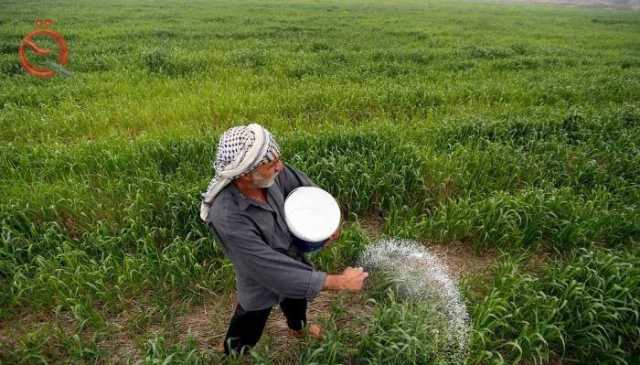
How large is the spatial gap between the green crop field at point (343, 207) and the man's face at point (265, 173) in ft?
4.21

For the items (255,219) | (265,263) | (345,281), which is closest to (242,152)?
(255,219)

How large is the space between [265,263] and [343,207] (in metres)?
2.48

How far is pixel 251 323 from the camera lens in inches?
101

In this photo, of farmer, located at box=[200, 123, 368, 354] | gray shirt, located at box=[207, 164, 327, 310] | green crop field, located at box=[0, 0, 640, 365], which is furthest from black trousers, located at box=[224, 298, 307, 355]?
gray shirt, located at box=[207, 164, 327, 310]

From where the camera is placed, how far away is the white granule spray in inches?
112

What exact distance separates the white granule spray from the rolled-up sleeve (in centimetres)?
132

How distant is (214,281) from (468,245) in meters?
2.44

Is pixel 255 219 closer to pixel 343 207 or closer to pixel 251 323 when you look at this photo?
pixel 251 323

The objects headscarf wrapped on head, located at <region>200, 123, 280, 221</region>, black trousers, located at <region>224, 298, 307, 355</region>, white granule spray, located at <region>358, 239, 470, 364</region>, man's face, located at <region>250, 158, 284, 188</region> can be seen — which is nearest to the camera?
headscarf wrapped on head, located at <region>200, 123, 280, 221</region>

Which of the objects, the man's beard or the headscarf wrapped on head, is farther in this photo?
the man's beard

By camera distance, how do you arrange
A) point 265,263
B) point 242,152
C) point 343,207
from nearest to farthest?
point 242,152
point 265,263
point 343,207

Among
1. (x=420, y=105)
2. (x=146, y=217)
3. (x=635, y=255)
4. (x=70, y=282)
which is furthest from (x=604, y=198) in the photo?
(x=70, y=282)

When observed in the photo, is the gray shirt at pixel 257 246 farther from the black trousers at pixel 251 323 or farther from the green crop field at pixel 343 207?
the green crop field at pixel 343 207

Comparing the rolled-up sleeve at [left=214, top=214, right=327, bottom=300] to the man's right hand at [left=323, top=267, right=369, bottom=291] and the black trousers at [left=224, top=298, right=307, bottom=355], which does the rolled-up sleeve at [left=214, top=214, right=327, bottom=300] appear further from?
the black trousers at [left=224, top=298, right=307, bottom=355]
